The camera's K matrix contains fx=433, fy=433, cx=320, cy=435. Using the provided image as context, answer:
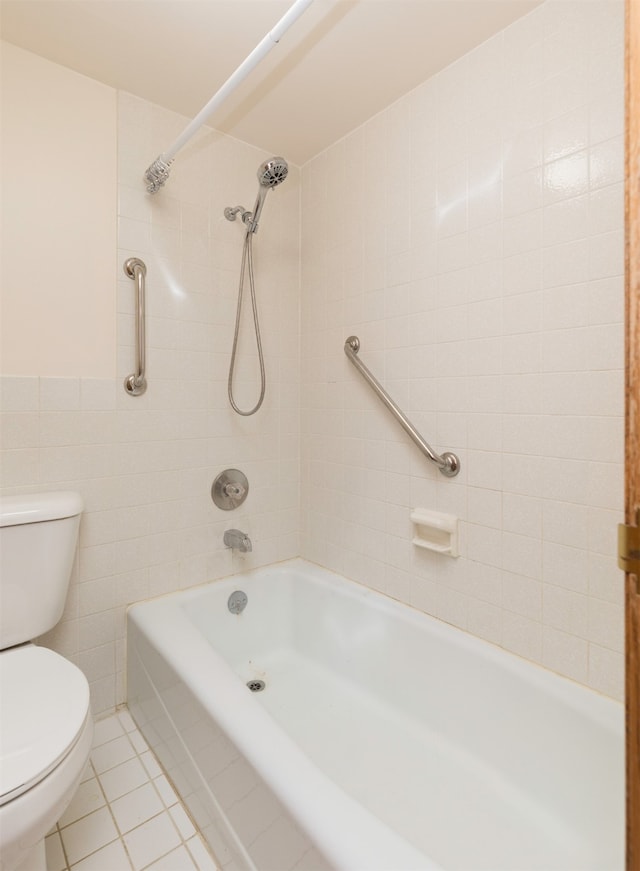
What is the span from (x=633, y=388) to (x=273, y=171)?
1264mm

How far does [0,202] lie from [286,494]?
1388 millimetres

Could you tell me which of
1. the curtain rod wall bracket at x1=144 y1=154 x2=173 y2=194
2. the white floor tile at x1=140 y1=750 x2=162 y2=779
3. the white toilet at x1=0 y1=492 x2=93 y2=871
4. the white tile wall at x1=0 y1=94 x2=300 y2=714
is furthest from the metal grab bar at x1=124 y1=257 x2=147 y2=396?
the white floor tile at x1=140 y1=750 x2=162 y2=779

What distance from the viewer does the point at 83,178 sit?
1.38 metres

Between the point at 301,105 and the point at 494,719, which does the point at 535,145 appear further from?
the point at 494,719

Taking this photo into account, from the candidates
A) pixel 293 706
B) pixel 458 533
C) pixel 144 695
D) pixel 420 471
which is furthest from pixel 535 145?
pixel 144 695

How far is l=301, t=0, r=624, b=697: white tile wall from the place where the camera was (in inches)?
40.3

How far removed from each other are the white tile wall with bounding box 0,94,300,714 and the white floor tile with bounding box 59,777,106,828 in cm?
28

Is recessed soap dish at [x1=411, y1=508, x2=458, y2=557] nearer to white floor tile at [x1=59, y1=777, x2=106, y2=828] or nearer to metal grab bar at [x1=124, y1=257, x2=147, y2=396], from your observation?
metal grab bar at [x1=124, y1=257, x2=147, y2=396]

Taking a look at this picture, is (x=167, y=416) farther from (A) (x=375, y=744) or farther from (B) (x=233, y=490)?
(A) (x=375, y=744)

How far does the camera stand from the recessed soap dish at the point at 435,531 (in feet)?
4.37

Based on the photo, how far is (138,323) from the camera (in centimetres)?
147

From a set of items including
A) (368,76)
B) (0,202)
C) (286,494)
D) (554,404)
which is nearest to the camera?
(554,404)

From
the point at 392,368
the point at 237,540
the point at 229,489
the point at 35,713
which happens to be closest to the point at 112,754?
the point at 35,713

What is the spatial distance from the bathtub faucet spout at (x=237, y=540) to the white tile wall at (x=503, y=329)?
1.34 ft
